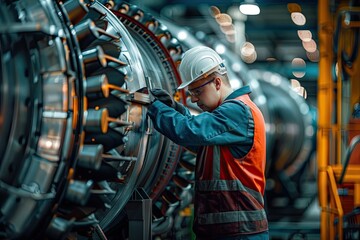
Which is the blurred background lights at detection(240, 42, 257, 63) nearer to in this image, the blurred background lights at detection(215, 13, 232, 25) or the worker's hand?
the blurred background lights at detection(215, 13, 232, 25)

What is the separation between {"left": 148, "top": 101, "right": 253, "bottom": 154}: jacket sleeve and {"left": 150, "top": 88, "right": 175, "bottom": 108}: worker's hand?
0.10 metres

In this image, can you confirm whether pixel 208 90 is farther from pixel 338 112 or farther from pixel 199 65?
pixel 338 112

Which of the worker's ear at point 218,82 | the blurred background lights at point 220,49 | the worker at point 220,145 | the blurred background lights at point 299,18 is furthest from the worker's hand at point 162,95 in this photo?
the blurred background lights at point 299,18

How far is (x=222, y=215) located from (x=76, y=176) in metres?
1.00

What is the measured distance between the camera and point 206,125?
370 cm

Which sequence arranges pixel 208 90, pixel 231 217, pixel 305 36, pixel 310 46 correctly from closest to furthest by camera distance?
1. pixel 231 217
2. pixel 208 90
3. pixel 305 36
4. pixel 310 46

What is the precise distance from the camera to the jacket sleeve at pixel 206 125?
144 inches

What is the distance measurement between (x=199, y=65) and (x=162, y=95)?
0.25 metres

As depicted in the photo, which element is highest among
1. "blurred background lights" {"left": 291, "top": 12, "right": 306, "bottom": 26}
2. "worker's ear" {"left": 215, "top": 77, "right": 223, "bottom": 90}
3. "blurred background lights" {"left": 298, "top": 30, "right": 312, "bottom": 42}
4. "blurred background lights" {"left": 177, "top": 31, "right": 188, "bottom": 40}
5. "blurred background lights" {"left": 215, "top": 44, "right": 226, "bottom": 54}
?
"blurred background lights" {"left": 298, "top": 30, "right": 312, "bottom": 42}

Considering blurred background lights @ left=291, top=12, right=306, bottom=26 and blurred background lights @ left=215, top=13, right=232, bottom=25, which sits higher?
blurred background lights @ left=215, top=13, right=232, bottom=25

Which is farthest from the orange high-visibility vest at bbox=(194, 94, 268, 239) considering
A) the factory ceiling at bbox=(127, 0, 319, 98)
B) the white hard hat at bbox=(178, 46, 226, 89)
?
the factory ceiling at bbox=(127, 0, 319, 98)

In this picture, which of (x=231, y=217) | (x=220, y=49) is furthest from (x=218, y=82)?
(x=220, y=49)

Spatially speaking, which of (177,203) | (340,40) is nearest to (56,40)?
(177,203)

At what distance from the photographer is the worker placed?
12.2 ft
